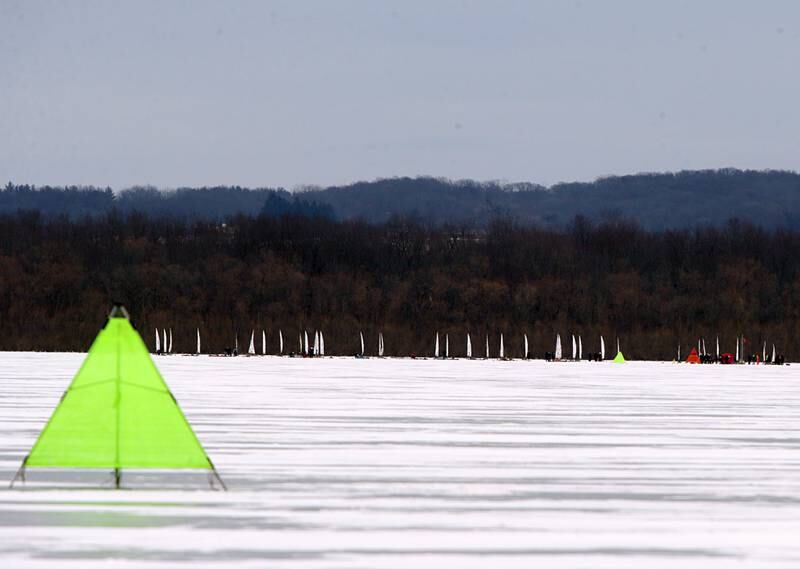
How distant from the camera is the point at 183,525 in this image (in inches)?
486

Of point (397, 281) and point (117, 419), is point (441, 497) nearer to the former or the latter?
point (117, 419)

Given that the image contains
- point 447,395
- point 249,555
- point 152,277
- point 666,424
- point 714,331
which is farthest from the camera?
point 152,277

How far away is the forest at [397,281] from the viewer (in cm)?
12156

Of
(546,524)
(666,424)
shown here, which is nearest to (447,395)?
(666,424)

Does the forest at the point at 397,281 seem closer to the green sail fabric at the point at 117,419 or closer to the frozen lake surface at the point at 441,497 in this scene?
the frozen lake surface at the point at 441,497

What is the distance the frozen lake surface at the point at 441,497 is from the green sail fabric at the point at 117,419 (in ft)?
1.93

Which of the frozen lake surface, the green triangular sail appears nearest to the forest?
the frozen lake surface

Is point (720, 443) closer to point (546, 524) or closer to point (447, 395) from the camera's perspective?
point (546, 524)

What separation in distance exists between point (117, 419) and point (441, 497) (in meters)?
3.05

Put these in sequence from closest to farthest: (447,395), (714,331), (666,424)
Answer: (666,424), (447,395), (714,331)

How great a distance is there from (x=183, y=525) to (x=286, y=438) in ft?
27.5

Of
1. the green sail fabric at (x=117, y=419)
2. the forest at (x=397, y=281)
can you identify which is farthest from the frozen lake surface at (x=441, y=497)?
the forest at (x=397, y=281)

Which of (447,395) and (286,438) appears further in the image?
(447,395)

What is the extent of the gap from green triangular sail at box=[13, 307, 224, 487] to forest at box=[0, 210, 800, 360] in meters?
89.3
